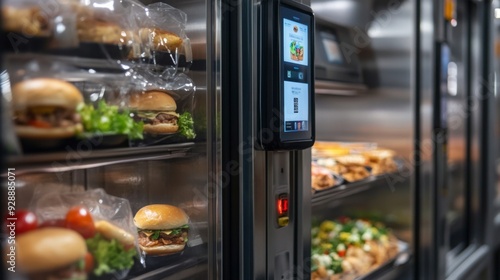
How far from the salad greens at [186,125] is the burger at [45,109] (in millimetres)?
329

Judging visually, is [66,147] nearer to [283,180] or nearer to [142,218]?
[142,218]

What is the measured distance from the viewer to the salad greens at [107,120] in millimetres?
976

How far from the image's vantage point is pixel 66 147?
94cm

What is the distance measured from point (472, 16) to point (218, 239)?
236 centimetres

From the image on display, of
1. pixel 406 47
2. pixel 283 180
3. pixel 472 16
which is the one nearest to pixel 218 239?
pixel 283 180

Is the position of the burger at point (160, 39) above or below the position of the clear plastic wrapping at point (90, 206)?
above

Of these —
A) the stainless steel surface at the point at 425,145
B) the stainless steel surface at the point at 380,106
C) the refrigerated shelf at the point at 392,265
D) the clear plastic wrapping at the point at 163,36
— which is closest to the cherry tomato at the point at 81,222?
the clear plastic wrapping at the point at 163,36

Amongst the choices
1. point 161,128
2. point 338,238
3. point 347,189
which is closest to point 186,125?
point 161,128

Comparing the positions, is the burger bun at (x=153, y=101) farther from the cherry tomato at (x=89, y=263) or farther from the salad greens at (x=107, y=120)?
the cherry tomato at (x=89, y=263)

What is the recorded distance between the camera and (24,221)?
938 mm

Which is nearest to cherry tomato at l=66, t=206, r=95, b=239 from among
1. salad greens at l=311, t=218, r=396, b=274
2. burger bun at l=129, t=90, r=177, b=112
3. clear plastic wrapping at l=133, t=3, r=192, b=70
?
burger bun at l=129, t=90, r=177, b=112

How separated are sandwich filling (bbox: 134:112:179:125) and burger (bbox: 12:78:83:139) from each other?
21 cm

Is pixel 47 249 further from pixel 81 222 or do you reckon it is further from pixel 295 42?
pixel 295 42

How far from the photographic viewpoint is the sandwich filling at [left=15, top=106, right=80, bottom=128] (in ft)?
2.89
